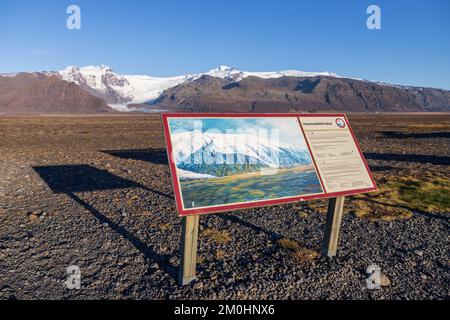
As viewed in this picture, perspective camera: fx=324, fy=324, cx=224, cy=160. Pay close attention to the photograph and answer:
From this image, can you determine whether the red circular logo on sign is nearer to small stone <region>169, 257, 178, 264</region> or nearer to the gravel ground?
the gravel ground

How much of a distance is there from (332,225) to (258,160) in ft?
7.69

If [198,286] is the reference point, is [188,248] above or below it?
above

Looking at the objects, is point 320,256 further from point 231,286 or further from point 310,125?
point 310,125

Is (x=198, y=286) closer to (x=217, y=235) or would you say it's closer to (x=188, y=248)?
(x=188, y=248)

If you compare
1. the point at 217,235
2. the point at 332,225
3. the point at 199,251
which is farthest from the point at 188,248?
the point at 332,225

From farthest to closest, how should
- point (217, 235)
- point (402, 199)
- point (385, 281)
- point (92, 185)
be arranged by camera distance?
1. point (92, 185)
2. point (402, 199)
3. point (217, 235)
4. point (385, 281)

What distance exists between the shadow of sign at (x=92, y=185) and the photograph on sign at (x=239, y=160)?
2.21 metres

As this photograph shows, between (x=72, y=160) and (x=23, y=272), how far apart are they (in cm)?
1585

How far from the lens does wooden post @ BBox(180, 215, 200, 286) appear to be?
547cm

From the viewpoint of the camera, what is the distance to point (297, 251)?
25.0ft

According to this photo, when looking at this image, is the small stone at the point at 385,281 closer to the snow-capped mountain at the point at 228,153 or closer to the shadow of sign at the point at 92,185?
the snow-capped mountain at the point at 228,153

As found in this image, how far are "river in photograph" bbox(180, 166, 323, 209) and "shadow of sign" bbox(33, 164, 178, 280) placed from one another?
2086 mm
